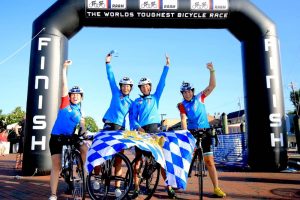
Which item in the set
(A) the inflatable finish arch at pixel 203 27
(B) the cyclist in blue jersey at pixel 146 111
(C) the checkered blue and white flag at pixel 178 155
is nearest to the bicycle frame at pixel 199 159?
(C) the checkered blue and white flag at pixel 178 155

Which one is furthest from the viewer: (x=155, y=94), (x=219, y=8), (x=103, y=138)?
(x=219, y=8)

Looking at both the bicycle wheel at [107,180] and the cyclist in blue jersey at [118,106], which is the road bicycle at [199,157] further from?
the cyclist in blue jersey at [118,106]

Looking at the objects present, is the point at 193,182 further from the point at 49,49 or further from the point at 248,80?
the point at 49,49

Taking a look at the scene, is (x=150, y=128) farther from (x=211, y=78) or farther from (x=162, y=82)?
(x=211, y=78)

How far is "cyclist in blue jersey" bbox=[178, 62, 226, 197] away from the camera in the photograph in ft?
16.6

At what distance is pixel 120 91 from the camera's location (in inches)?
210

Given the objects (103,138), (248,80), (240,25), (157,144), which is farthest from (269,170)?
(103,138)

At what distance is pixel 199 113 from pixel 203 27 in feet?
15.4

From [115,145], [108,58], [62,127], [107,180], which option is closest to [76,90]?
[62,127]

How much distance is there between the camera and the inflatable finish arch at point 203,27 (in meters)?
8.02

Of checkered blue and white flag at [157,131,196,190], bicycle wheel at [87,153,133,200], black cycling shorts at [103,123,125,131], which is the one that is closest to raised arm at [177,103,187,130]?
A: checkered blue and white flag at [157,131,196,190]

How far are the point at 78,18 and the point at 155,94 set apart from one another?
178 inches

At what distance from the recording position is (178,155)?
176 inches

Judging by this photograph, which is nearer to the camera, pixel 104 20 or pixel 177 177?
pixel 177 177
